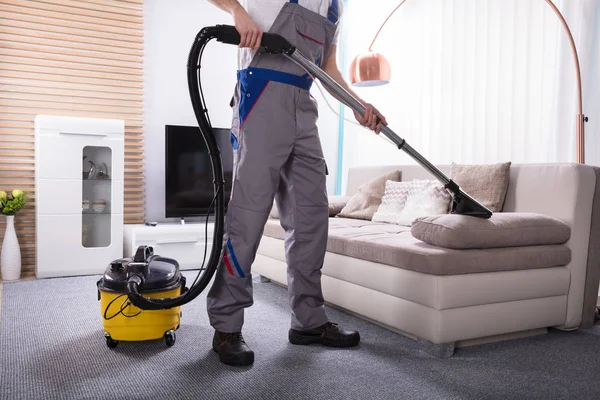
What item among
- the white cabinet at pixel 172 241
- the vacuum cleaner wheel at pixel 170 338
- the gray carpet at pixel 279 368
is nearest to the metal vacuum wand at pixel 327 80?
the gray carpet at pixel 279 368

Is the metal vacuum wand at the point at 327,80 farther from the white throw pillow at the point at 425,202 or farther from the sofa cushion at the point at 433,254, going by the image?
the white throw pillow at the point at 425,202

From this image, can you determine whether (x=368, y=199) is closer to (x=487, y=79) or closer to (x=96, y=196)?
(x=487, y=79)

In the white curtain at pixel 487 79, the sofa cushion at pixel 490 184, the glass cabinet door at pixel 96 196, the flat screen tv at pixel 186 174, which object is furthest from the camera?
the flat screen tv at pixel 186 174

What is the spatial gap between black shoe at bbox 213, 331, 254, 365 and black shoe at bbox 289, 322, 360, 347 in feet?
0.93

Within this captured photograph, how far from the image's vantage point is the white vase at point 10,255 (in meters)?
3.64

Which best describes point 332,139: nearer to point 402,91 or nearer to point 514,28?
point 402,91

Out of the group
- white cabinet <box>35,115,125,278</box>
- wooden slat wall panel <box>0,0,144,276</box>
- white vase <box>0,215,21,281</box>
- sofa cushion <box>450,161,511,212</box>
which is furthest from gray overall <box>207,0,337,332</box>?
wooden slat wall panel <box>0,0,144,276</box>

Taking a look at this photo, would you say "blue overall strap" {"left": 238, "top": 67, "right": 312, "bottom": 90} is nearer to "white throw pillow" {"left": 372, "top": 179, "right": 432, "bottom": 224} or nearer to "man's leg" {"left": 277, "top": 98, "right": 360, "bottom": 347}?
"man's leg" {"left": 277, "top": 98, "right": 360, "bottom": 347}

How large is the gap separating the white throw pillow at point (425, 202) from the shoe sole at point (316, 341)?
36.8 inches

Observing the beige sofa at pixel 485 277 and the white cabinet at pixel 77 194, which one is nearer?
the beige sofa at pixel 485 277

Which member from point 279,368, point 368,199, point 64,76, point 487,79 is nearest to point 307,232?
point 279,368

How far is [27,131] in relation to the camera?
13.0 feet

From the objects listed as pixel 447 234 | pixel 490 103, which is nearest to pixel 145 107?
pixel 490 103

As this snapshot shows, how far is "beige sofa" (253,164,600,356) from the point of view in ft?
6.54
